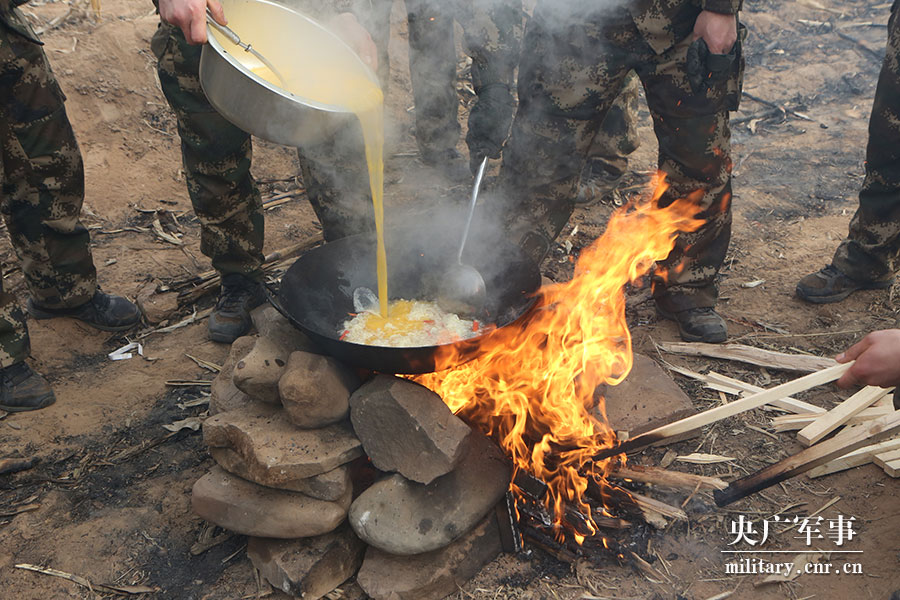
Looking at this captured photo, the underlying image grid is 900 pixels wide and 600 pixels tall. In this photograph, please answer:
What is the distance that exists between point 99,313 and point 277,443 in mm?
2478

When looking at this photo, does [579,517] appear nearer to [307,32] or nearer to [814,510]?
[814,510]

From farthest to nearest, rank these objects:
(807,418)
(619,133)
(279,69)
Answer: (619,133)
(807,418)
(279,69)

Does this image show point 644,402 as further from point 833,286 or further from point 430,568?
point 833,286

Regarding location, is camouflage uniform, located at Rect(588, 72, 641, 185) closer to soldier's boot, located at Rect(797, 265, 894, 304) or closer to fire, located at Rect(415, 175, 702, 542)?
soldier's boot, located at Rect(797, 265, 894, 304)

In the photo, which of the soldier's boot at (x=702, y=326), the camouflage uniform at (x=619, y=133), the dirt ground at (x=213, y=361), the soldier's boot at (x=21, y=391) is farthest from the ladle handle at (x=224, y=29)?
the camouflage uniform at (x=619, y=133)

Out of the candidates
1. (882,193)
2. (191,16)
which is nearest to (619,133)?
(882,193)

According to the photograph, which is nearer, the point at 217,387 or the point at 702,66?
the point at 217,387

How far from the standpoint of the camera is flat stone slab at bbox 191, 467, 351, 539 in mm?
2832

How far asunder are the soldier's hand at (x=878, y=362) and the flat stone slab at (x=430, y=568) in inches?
65.0

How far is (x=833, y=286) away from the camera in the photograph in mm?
4746

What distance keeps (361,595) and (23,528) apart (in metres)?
1.71

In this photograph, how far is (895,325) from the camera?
14.6 feet

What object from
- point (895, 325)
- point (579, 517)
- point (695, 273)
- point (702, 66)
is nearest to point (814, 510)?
point (579, 517)

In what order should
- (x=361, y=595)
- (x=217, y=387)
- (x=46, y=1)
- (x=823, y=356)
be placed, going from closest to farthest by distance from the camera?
(x=361, y=595) → (x=217, y=387) → (x=823, y=356) → (x=46, y=1)
